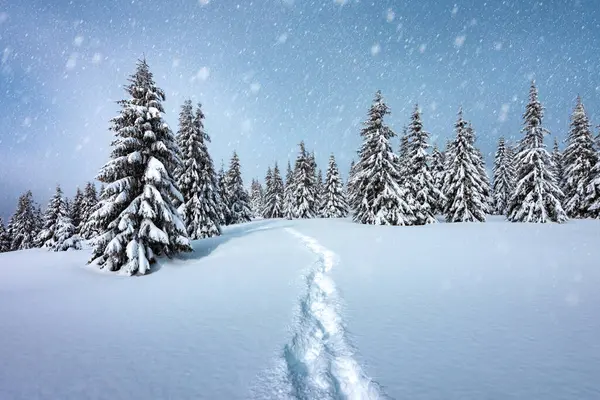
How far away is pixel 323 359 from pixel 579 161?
41.2 meters

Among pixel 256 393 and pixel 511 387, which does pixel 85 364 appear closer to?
pixel 256 393

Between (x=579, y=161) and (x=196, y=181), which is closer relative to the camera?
(x=196, y=181)

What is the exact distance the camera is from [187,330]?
19.6 ft

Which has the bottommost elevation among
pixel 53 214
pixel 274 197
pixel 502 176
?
pixel 53 214

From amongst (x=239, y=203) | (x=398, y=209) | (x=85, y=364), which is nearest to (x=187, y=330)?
(x=85, y=364)

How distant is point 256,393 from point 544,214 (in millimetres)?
33100

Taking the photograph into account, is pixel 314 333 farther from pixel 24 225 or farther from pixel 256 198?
pixel 256 198

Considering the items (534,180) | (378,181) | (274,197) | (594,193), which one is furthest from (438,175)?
(274,197)

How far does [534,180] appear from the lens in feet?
92.8

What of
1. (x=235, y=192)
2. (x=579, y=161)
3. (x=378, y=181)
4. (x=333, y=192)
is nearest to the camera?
(x=378, y=181)

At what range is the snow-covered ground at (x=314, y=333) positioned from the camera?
13.1 feet

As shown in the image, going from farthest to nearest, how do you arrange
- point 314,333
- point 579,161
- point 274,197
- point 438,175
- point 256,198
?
point 256,198, point 274,197, point 438,175, point 579,161, point 314,333

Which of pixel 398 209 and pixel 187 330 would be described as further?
pixel 398 209

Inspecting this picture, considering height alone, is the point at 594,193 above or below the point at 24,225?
above
